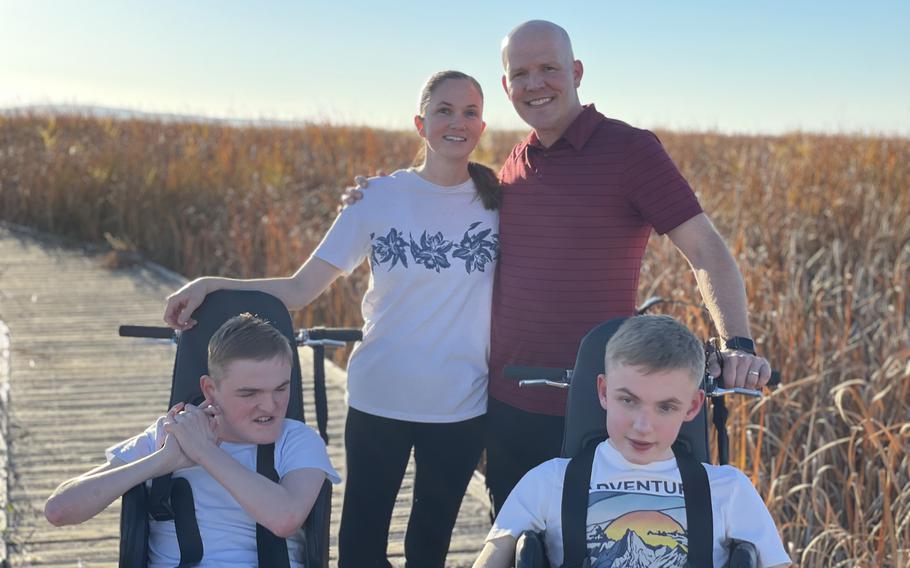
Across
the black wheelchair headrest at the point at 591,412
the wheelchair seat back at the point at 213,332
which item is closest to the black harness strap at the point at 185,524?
the wheelchair seat back at the point at 213,332

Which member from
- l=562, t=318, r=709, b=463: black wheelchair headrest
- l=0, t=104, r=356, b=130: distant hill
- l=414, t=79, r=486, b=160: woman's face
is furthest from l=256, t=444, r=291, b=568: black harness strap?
l=0, t=104, r=356, b=130: distant hill

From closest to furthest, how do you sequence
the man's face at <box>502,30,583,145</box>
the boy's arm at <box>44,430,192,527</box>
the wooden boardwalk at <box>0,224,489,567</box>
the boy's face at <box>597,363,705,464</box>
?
the boy's face at <box>597,363,705,464</box> < the boy's arm at <box>44,430,192,527</box> < the man's face at <box>502,30,583,145</box> < the wooden boardwalk at <box>0,224,489,567</box>

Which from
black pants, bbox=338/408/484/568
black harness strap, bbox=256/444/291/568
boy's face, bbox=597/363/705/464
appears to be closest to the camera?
boy's face, bbox=597/363/705/464

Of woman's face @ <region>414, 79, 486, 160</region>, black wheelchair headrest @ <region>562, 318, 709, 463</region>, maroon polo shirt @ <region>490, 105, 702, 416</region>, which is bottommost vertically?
black wheelchair headrest @ <region>562, 318, 709, 463</region>

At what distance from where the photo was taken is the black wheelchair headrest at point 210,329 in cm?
274

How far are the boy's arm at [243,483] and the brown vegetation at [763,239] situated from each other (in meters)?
2.03

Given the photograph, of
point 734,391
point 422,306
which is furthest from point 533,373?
point 422,306

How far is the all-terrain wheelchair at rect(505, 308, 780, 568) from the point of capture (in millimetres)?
2109

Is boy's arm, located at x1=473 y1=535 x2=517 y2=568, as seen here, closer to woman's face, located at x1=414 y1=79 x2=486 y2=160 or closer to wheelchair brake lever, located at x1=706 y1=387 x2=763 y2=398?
wheelchair brake lever, located at x1=706 y1=387 x2=763 y2=398

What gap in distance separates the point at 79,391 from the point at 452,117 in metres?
4.02

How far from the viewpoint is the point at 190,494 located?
2387mm

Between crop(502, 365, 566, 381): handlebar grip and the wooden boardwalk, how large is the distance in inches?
59.0

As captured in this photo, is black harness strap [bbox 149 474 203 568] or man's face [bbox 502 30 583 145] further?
man's face [bbox 502 30 583 145]

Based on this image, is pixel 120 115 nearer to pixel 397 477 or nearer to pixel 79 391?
pixel 79 391
